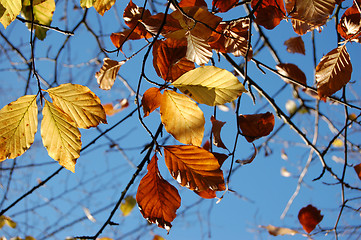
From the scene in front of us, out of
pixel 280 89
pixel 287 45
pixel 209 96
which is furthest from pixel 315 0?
pixel 280 89

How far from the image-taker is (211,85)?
42cm

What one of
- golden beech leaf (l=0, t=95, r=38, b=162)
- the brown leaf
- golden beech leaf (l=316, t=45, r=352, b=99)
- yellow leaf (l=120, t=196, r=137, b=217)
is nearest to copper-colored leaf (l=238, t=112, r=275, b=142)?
golden beech leaf (l=316, t=45, r=352, b=99)

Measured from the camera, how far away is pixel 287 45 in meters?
Result: 1.01

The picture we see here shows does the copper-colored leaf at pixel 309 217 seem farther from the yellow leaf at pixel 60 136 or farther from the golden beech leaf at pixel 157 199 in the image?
Result: the yellow leaf at pixel 60 136

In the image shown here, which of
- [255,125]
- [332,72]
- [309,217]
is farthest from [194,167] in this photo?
[309,217]

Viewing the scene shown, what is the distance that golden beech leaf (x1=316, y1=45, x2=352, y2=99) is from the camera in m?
0.50

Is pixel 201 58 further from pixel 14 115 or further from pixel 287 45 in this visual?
pixel 287 45

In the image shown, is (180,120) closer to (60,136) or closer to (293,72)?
(60,136)

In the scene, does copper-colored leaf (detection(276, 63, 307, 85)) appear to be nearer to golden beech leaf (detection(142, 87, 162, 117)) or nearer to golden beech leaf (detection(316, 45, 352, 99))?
golden beech leaf (detection(316, 45, 352, 99))

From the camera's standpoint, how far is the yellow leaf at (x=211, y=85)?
0.41m

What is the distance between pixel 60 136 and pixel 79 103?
0.20 ft

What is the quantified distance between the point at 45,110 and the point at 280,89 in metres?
0.95

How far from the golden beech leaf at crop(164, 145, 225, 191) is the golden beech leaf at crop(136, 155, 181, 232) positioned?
0.04m

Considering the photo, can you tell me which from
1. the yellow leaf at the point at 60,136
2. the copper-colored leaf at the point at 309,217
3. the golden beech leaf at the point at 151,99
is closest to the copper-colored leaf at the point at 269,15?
the golden beech leaf at the point at 151,99
